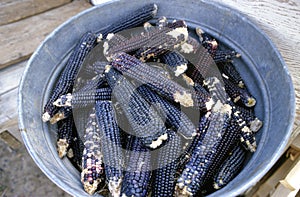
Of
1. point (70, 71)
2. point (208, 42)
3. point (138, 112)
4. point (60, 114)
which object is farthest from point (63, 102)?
point (208, 42)

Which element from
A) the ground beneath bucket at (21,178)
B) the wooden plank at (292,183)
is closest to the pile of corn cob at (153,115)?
the wooden plank at (292,183)

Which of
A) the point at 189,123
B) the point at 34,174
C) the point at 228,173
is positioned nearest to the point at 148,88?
the point at 189,123

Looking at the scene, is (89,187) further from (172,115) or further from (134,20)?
(134,20)

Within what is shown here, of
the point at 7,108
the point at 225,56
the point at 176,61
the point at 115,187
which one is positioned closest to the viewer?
the point at 115,187

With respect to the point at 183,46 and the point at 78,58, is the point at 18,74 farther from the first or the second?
the point at 183,46

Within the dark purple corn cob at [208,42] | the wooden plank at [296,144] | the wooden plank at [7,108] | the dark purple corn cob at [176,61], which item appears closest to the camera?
the dark purple corn cob at [176,61]

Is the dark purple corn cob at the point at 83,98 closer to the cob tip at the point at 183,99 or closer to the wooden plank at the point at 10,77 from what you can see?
the cob tip at the point at 183,99

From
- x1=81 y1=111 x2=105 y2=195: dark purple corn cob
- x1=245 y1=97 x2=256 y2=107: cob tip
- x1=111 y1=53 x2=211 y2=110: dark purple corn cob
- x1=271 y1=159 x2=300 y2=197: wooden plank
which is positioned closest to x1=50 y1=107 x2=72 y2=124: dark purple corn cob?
x1=81 y1=111 x2=105 y2=195: dark purple corn cob
